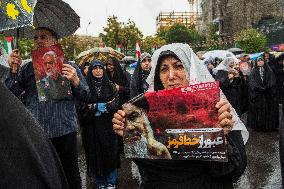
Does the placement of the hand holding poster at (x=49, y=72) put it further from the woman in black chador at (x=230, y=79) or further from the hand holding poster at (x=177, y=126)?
the woman in black chador at (x=230, y=79)

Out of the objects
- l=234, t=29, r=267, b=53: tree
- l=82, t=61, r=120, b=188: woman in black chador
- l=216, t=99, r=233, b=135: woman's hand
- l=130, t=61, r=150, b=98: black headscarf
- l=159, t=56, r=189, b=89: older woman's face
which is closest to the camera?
l=216, t=99, r=233, b=135: woman's hand

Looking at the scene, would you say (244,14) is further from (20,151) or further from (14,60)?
(20,151)

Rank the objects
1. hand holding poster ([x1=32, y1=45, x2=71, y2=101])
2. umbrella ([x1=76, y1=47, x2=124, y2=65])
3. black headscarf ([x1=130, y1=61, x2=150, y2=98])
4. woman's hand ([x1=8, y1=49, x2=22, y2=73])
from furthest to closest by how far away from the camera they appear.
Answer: umbrella ([x1=76, y1=47, x2=124, y2=65]), black headscarf ([x1=130, y1=61, x2=150, y2=98]), woman's hand ([x1=8, y1=49, x2=22, y2=73]), hand holding poster ([x1=32, y1=45, x2=71, y2=101])

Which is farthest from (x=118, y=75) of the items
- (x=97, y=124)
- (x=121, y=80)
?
(x=97, y=124)

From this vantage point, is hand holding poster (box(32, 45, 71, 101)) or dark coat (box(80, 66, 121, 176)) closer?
hand holding poster (box(32, 45, 71, 101))

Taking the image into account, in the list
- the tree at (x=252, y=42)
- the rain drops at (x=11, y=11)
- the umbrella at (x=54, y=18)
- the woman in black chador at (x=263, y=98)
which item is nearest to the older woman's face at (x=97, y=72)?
the umbrella at (x=54, y=18)

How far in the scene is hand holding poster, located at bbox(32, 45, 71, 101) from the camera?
10.3ft

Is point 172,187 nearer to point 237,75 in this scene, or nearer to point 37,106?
point 37,106

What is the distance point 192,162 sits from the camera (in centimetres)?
210

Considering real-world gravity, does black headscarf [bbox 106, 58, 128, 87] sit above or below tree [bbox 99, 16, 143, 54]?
below

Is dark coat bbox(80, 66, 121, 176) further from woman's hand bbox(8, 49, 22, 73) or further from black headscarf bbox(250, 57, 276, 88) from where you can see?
black headscarf bbox(250, 57, 276, 88)

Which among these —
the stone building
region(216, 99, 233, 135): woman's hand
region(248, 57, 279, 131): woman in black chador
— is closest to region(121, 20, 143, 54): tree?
the stone building

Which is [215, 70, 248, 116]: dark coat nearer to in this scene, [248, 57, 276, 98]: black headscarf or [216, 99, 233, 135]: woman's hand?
[248, 57, 276, 98]: black headscarf

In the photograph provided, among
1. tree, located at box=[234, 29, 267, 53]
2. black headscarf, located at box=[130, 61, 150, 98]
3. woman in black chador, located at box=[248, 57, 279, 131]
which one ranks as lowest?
woman in black chador, located at box=[248, 57, 279, 131]
